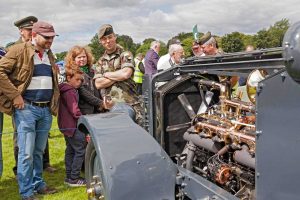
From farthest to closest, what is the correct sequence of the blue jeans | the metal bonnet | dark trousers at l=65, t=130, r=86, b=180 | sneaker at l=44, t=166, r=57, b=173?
sneaker at l=44, t=166, r=57, b=173
dark trousers at l=65, t=130, r=86, b=180
the blue jeans
the metal bonnet

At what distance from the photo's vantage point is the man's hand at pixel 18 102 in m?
4.22

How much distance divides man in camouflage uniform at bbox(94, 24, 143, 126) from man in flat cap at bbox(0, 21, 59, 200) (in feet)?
2.06

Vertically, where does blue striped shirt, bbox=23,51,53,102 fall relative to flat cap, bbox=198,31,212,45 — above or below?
below

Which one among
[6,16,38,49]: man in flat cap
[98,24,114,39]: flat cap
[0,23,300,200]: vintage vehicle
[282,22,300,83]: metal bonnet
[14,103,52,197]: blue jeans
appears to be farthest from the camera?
[6,16,38,49]: man in flat cap

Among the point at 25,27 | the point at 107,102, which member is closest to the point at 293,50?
the point at 107,102

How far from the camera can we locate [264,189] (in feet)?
7.06

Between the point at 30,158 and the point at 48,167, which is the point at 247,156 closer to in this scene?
the point at 30,158

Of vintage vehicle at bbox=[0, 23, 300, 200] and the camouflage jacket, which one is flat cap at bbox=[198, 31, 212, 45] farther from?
vintage vehicle at bbox=[0, 23, 300, 200]

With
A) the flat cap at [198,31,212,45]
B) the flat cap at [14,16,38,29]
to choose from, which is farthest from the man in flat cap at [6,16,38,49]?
the flat cap at [198,31,212,45]

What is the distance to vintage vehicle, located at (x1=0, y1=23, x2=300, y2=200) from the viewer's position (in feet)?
6.57

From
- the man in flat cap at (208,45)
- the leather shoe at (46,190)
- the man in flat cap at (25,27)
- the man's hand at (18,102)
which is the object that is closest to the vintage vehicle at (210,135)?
the man's hand at (18,102)

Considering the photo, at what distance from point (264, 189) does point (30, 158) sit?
3015 millimetres

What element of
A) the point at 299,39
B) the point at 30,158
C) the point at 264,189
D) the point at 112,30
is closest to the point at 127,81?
the point at 112,30

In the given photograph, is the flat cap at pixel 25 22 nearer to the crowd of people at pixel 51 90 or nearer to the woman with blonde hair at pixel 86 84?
the crowd of people at pixel 51 90
